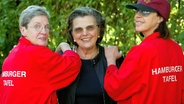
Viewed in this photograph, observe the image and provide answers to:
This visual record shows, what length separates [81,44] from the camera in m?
4.21

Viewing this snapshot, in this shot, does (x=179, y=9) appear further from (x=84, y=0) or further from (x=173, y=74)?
(x=173, y=74)

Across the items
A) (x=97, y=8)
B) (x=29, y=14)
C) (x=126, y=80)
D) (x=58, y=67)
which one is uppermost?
(x=29, y=14)

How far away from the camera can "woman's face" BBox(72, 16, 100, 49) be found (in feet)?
13.6

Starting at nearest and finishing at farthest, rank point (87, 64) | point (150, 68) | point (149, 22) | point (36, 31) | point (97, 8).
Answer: point (150, 68)
point (149, 22)
point (36, 31)
point (87, 64)
point (97, 8)

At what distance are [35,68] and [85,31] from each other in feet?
1.98

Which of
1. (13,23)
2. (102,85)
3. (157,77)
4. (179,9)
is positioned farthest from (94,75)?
(13,23)

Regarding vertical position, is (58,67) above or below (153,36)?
below

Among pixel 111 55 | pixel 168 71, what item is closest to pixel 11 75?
pixel 111 55

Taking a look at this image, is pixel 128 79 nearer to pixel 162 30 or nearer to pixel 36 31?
pixel 162 30

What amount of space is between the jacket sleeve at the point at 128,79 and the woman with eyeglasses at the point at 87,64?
36 centimetres

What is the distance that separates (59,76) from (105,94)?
1.58 ft

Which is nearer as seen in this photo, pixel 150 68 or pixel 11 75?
pixel 150 68

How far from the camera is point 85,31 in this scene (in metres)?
4.14

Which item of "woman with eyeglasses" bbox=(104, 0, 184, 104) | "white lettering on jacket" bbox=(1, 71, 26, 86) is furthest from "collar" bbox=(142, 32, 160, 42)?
"white lettering on jacket" bbox=(1, 71, 26, 86)
